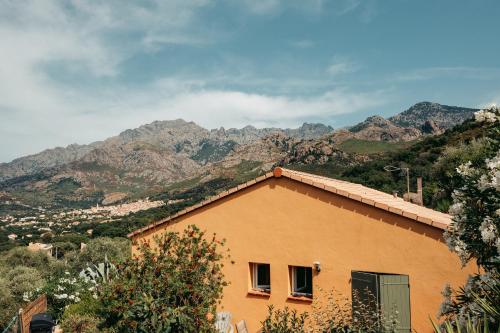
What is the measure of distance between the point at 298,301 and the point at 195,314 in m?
4.90

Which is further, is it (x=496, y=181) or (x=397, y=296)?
(x=397, y=296)

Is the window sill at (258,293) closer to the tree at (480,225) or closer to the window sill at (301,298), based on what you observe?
the window sill at (301,298)

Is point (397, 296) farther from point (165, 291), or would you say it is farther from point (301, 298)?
point (165, 291)

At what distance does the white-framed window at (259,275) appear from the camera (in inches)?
526

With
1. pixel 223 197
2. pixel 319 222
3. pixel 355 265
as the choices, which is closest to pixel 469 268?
pixel 355 265

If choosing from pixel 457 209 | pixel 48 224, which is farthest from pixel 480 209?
pixel 48 224

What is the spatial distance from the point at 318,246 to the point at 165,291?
5436 millimetres

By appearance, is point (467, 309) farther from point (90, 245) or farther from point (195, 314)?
point (90, 245)

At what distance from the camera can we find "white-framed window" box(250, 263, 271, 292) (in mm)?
13367

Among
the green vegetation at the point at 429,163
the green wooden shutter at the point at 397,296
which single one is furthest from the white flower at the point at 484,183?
the green vegetation at the point at 429,163

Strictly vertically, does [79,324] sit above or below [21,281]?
below

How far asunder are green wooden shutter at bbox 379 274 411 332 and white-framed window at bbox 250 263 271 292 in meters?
3.97

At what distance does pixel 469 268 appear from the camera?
392 inches

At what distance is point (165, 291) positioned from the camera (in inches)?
324
